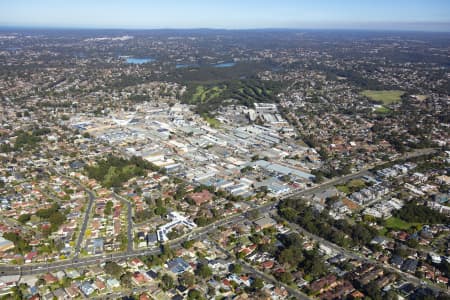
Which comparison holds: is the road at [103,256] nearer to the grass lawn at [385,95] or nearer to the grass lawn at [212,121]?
the grass lawn at [212,121]

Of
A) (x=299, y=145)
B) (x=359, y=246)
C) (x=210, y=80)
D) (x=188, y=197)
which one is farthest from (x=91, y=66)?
(x=359, y=246)

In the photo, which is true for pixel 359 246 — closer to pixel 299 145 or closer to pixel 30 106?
pixel 299 145

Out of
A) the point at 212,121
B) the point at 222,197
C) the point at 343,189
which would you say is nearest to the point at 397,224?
the point at 343,189

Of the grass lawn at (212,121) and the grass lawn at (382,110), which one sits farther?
the grass lawn at (382,110)

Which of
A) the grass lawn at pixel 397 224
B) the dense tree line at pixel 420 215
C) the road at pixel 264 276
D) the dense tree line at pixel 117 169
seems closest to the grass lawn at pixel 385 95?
the dense tree line at pixel 420 215

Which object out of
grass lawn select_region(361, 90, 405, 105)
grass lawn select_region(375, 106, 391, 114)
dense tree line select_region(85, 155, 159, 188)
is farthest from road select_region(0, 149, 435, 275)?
grass lawn select_region(361, 90, 405, 105)

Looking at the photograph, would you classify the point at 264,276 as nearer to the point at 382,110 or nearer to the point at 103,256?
A: the point at 103,256

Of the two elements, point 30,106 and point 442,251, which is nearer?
point 442,251
